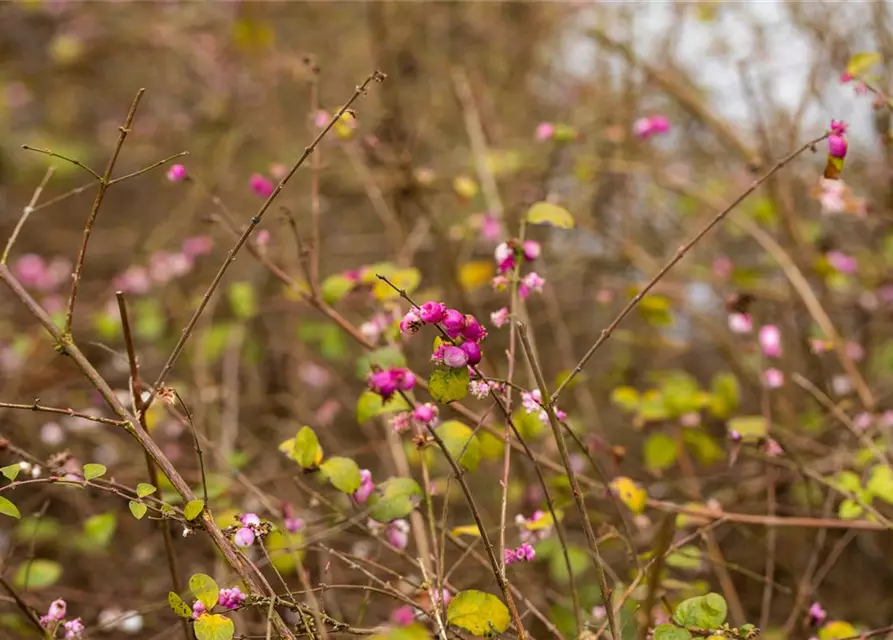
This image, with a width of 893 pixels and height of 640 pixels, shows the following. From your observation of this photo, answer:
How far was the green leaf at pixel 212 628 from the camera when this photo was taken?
1.03 m

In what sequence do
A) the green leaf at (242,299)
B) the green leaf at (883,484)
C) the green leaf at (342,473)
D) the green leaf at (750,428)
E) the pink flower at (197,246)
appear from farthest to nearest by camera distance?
the pink flower at (197,246)
the green leaf at (242,299)
the green leaf at (750,428)
the green leaf at (883,484)
the green leaf at (342,473)

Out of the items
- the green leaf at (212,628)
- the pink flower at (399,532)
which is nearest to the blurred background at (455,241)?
the pink flower at (399,532)

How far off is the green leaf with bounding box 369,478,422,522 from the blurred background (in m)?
0.38

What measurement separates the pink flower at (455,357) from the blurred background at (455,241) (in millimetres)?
603

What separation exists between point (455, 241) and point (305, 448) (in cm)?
163

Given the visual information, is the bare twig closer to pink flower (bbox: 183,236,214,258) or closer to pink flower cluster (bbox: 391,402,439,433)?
pink flower cluster (bbox: 391,402,439,433)

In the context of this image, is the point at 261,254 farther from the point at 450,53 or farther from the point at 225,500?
the point at 450,53

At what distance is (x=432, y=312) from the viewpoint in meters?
0.96

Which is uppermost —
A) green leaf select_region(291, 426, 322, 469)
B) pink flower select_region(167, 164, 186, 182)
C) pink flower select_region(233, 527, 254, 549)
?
pink flower select_region(167, 164, 186, 182)

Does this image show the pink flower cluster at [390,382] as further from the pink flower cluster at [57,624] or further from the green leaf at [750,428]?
the green leaf at [750,428]

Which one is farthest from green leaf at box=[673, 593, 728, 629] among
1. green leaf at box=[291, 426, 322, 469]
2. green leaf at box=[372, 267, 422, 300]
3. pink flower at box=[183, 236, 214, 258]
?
pink flower at box=[183, 236, 214, 258]

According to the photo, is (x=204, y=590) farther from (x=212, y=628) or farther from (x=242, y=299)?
(x=242, y=299)

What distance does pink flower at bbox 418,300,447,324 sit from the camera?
962 millimetres

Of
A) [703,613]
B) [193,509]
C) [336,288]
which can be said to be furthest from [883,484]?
[193,509]
